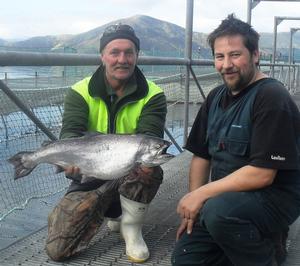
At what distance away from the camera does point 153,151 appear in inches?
125

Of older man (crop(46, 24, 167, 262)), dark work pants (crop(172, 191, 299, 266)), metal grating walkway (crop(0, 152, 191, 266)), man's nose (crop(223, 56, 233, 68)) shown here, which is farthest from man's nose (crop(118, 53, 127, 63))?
metal grating walkway (crop(0, 152, 191, 266))

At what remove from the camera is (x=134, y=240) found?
3590 millimetres

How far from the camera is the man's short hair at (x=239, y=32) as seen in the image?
3.06m

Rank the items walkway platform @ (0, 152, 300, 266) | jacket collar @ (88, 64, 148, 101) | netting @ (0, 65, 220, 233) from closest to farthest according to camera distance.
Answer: walkway platform @ (0, 152, 300, 266) → jacket collar @ (88, 64, 148, 101) → netting @ (0, 65, 220, 233)

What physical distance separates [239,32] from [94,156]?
1093 millimetres

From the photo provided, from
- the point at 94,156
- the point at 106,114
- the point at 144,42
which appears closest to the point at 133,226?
the point at 94,156

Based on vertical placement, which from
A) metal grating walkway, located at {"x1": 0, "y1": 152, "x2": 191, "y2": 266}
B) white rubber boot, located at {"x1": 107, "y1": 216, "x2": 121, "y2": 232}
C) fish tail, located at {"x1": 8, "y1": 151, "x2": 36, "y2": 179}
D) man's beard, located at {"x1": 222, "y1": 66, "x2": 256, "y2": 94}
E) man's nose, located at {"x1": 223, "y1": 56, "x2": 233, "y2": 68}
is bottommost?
metal grating walkway, located at {"x1": 0, "y1": 152, "x2": 191, "y2": 266}

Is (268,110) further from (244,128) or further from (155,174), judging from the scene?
(155,174)

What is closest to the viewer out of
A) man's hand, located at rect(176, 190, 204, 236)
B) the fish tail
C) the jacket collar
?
man's hand, located at rect(176, 190, 204, 236)

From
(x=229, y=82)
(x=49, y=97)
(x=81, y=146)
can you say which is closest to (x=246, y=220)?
(x=229, y=82)

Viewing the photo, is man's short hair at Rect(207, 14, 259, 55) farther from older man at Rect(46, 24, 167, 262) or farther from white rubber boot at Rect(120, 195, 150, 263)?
white rubber boot at Rect(120, 195, 150, 263)

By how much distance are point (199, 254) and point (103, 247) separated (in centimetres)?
83

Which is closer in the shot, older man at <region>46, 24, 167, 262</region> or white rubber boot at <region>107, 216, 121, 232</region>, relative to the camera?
older man at <region>46, 24, 167, 262</region>

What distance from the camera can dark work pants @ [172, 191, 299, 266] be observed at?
285cm
